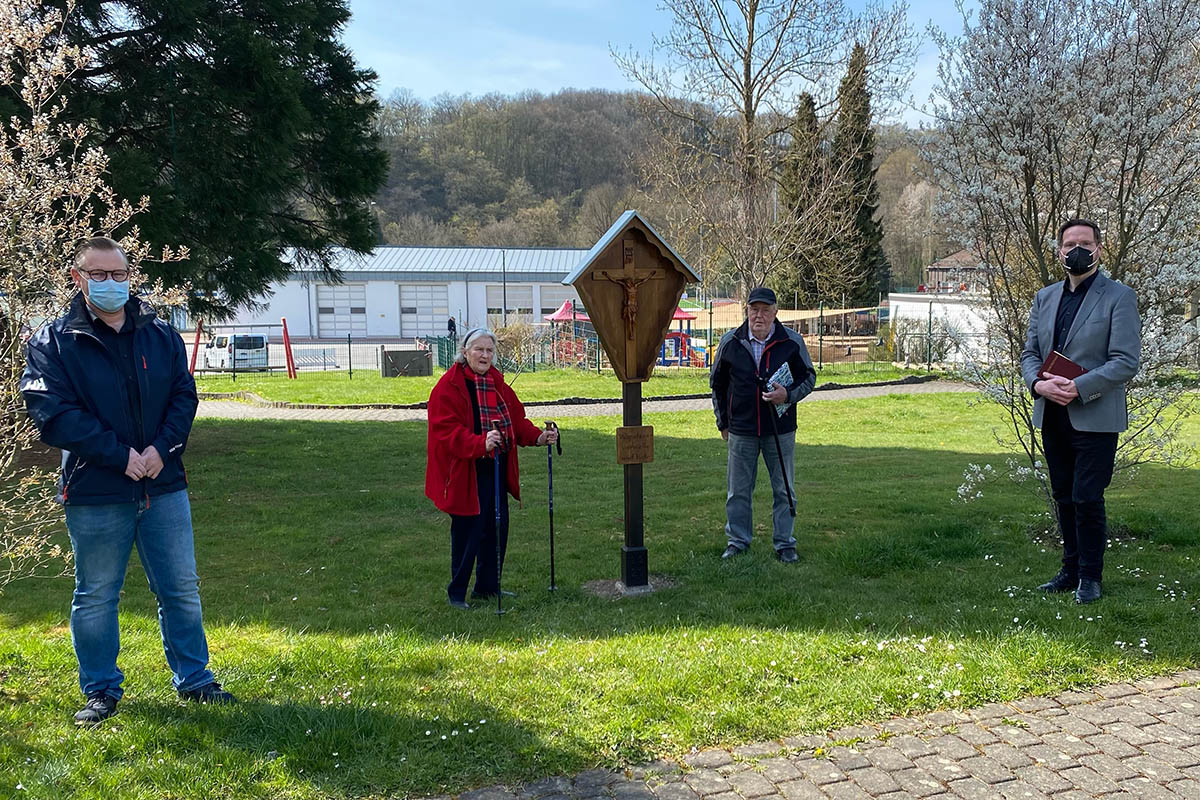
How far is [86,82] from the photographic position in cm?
1026

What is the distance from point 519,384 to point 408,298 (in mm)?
35692

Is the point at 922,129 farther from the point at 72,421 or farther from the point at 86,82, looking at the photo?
the point at 86,82

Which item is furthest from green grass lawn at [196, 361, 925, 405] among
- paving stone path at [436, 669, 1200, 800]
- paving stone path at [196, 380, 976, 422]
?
paving stone path at [436, 669, 1200, 800]

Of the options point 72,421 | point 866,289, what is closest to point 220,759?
point 72,421

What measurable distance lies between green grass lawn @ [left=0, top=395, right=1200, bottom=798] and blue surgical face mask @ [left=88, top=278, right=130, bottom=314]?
1817 millimetres

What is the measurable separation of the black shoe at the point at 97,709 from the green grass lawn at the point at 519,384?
16.0m

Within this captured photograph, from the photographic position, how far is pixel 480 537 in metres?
5.75

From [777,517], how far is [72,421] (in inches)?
179

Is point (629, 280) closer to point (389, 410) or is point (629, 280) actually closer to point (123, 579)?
point (123, 579)

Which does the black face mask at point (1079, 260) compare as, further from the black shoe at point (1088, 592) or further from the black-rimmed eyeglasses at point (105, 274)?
the black-rimmed eyeglasses at point (105, 274)

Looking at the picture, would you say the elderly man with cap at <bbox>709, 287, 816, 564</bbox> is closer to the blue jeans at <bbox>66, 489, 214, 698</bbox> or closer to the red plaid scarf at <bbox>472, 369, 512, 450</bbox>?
the red plaid scarf at <bbox>472, 369, 512, 450</bbox>

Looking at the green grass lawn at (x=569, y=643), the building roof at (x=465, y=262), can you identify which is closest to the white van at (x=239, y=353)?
the building roof at (x=465, y=262)

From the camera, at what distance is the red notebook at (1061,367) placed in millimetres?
5086

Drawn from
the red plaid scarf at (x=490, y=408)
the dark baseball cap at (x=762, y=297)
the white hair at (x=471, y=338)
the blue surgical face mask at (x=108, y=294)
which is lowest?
the red plaid scarf at (x=490, y=408)
